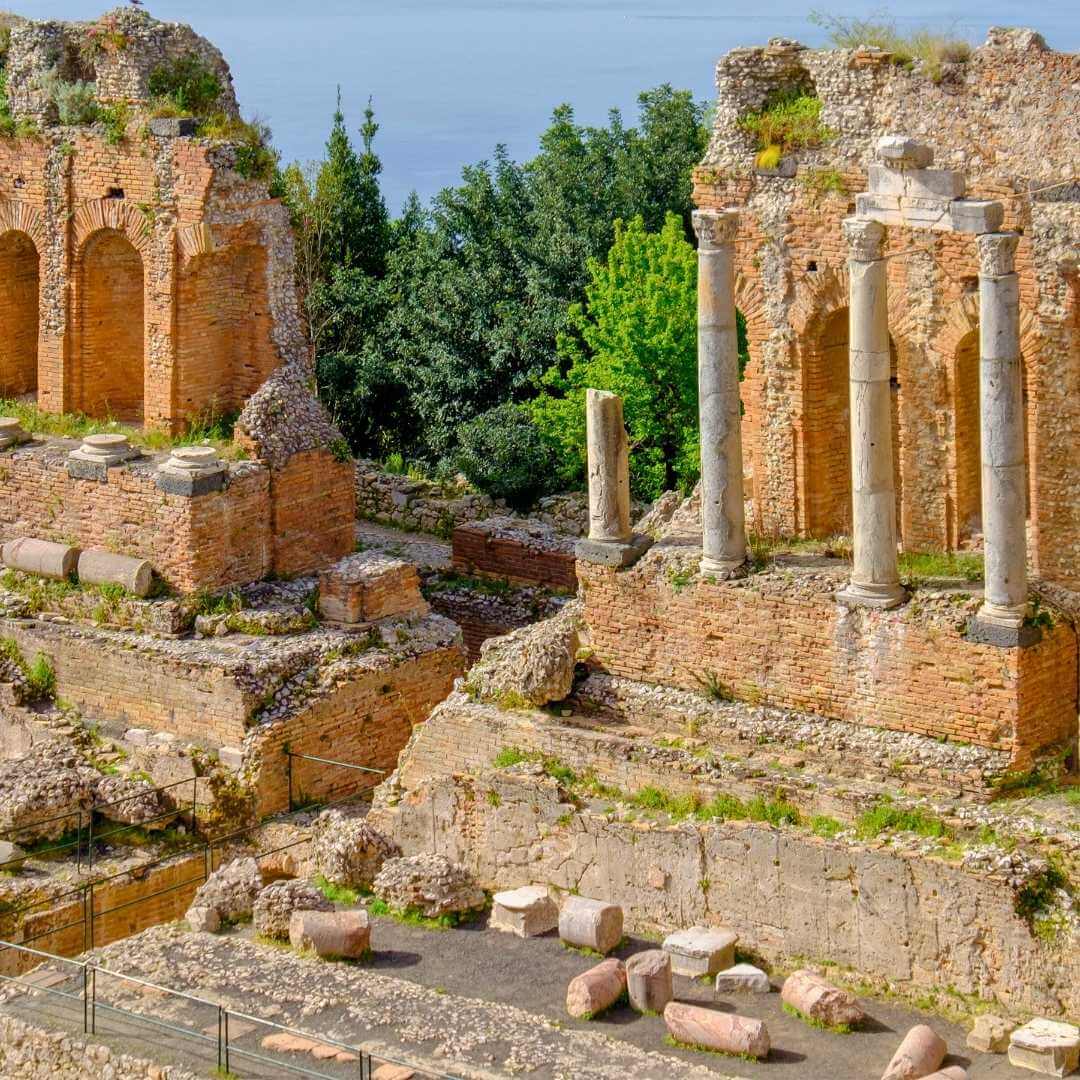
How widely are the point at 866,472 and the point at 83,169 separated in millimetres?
11296

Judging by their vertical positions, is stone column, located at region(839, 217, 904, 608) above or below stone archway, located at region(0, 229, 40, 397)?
below

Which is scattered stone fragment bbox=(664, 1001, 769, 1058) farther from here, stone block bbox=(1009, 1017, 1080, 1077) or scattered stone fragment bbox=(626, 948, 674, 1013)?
stone block bbox=(1009, 1017, 1080, 1077)

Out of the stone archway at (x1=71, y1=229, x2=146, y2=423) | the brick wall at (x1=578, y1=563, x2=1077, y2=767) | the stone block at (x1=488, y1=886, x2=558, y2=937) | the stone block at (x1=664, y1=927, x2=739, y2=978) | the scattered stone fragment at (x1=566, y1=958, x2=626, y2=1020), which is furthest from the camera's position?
the stone archway at (x1=71, y1=229, x2=146, y2=423)

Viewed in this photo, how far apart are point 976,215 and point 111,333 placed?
1243cm

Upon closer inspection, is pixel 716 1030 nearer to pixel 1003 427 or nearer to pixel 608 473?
pixel 1003 427

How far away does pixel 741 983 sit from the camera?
2486 cm

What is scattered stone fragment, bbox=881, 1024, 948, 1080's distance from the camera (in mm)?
22984

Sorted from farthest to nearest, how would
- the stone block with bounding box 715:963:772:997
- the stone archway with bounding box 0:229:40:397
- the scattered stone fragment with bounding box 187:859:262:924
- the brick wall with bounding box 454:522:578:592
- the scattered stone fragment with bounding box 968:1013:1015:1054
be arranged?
the brick wall with bounding box 454:522:578:592 < the stone archway with bounding box 0:229:40:397 < the scattered stone fragment with bounding box 187:859:262:924 < the stone block with bounding box 715:963:772:997 < the scattered stone fragment with bounding box 968:1013:1015:1054

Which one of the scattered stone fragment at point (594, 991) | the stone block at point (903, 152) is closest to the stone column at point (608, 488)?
the stone block at point (903, 152)

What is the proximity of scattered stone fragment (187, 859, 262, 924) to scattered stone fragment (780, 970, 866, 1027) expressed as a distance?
18.0 ft

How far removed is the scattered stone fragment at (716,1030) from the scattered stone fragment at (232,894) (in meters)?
4.70

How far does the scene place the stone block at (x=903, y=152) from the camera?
26.4 m

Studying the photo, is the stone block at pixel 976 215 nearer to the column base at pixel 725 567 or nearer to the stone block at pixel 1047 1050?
the column base at pixel 725 567

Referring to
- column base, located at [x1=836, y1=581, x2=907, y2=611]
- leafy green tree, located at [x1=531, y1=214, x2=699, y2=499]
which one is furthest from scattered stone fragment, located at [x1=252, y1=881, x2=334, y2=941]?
leafy green tree, located at [x1=531, y1=214, x2=699, y2=499]
